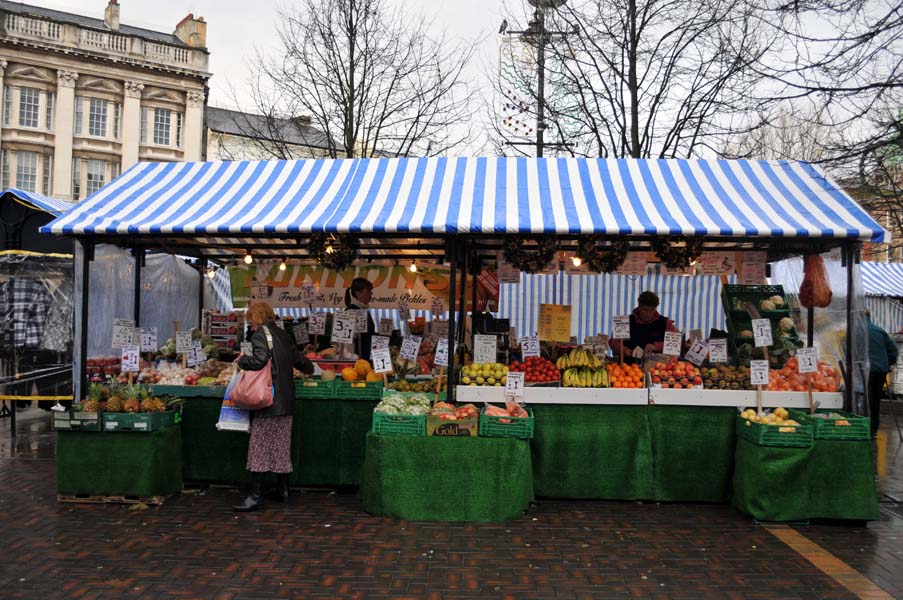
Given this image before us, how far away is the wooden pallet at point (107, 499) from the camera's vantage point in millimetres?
6160

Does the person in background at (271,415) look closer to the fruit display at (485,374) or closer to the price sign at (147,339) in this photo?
the fruit display at (485,374)

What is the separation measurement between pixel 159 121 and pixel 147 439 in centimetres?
3145

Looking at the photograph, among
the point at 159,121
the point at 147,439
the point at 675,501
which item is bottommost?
the point at 675,501

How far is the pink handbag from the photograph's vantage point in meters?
5.88

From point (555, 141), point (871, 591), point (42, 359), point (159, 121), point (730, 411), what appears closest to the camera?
point (871, 591)

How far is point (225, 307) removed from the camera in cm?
1380

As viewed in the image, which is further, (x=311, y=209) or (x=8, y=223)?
(x=8, y=223)

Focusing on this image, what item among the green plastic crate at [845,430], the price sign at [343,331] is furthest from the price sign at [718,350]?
the price sign at [343,331]

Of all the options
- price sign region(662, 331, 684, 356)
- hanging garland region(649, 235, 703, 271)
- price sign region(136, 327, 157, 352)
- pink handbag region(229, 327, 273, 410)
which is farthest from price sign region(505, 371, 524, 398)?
price sign region(136, 327, 157, 352)

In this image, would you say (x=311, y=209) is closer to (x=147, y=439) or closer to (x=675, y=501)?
(x=147, y=439)

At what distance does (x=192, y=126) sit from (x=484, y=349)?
104ft

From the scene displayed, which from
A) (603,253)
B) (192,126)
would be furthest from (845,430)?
(192,126)

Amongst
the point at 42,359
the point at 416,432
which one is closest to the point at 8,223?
the point at 42,359

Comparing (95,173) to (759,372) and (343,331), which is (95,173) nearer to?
(343,331)
